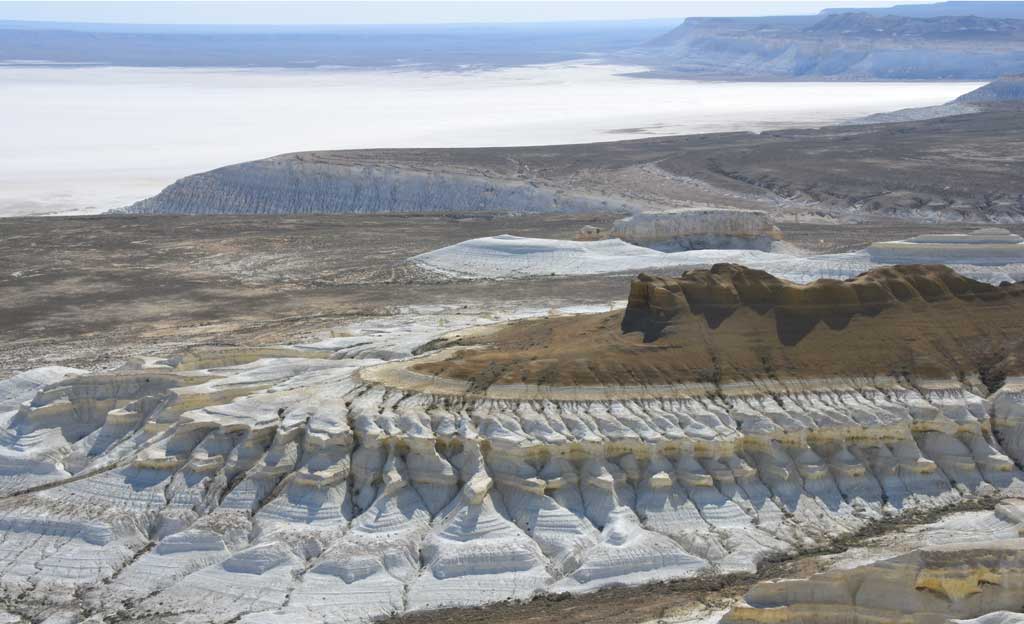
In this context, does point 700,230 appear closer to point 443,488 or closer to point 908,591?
point 443,488

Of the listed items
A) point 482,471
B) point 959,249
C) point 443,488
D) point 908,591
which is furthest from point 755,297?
point 959,249

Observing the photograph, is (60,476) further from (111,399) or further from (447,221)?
(447,221)

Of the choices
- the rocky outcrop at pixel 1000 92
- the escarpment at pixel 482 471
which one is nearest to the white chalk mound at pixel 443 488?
the escarpment at pixel 482 471

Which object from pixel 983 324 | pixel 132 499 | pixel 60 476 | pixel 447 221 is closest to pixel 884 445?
pixel 983 324

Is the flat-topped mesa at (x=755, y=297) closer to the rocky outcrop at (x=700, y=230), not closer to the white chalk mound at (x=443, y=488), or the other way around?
the white chalk mound at (x=443, y=488)

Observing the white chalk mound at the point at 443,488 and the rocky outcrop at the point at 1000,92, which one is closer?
the white chalk mound at the point at 443,488

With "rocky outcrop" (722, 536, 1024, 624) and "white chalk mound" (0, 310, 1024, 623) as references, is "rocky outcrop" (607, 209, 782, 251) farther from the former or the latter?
"rocky outcrop" (722, 536, 1024, 624)
